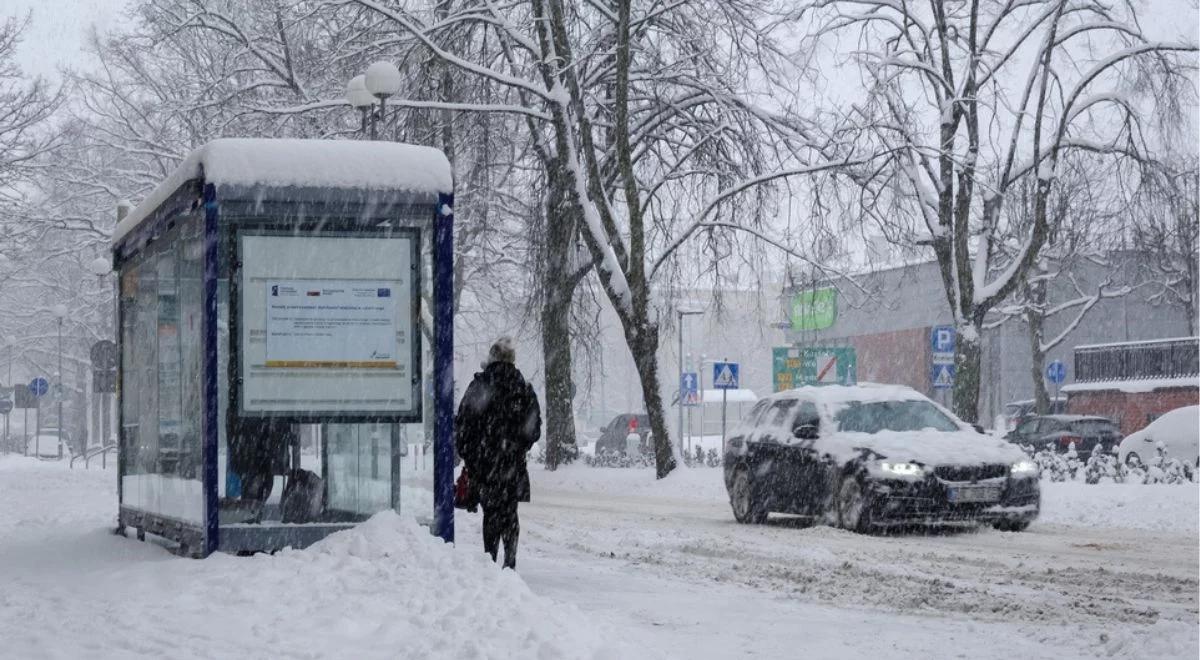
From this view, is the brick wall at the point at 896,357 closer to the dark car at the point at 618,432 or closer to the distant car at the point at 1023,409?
the distant car at the point at 1023,409

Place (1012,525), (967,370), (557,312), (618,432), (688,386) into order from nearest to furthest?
(1012,525), (557,312), (967,370), (688,386), (618,432)

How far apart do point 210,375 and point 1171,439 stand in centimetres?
2924

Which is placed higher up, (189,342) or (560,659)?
(189,342)

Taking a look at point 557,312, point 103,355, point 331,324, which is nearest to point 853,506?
point 331,324

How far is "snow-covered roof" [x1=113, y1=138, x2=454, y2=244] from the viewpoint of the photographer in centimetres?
1034

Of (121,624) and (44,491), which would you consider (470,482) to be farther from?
(44,491)

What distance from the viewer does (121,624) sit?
8.05m

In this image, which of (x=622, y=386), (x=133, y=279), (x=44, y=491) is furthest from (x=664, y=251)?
(x=622, y=386)

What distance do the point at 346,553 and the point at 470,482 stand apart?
147cm

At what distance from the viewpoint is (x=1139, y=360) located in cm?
4838

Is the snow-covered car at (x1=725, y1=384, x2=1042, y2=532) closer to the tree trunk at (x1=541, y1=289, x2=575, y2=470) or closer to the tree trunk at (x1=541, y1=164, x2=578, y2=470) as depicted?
the tree trunk at (x1=541, y1=164, x2=578, y2=470)

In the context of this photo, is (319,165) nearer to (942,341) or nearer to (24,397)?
(942,341)

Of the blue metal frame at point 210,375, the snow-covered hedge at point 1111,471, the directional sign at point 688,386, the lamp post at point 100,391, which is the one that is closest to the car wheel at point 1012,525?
the snow-covered hedge at point 1111,471

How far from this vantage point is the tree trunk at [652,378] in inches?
1044
